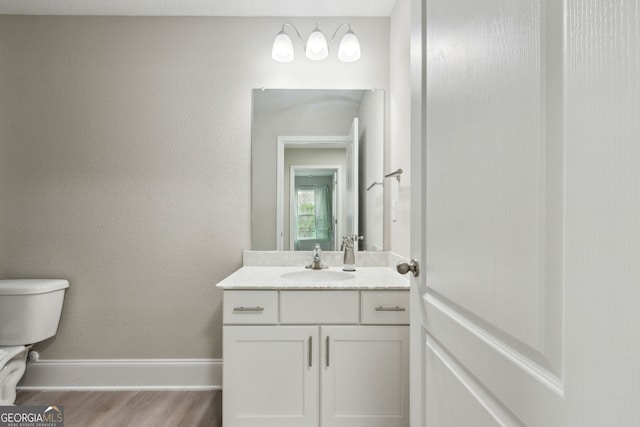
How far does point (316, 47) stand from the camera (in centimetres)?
213

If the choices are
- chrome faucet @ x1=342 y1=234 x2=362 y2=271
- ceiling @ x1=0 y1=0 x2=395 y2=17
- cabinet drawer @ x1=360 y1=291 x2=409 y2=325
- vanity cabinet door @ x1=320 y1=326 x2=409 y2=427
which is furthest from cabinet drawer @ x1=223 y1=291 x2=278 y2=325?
ceiling @ x1=0 y1=0 x2=395 y2=17

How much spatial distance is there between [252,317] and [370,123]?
1.38 m

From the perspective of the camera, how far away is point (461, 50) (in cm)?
72

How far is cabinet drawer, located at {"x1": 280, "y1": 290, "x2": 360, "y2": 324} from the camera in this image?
1.65 meters

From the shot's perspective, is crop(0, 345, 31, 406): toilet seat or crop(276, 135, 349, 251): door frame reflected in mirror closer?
crop(0, 345, 31, 406): toilet seat

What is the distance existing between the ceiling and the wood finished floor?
2.34 m

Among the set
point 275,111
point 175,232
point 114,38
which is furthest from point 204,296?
point 114,38

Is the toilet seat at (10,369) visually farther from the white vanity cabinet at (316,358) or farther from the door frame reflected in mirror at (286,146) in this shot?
the door frame reflected in mirror at (286,146)

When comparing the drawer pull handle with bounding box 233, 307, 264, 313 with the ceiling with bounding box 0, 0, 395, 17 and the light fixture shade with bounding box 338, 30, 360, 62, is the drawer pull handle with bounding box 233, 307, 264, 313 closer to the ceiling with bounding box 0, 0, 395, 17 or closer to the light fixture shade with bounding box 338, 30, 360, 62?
the light fixture shade with bounding box 338, 30, 360, 62

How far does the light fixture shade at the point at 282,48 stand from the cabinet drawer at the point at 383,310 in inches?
57.7

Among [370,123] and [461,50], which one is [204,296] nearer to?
[370,123]

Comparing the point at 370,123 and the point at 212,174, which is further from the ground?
the point at 370,123

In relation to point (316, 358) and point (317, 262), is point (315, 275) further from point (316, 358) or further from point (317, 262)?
point (316, 358)

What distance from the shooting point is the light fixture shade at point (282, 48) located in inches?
84.0
